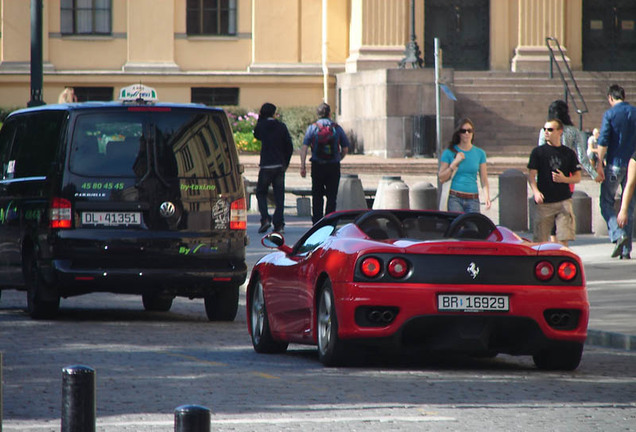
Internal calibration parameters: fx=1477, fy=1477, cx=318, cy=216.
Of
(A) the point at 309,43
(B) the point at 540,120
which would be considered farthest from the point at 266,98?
(B) the point at 540,120

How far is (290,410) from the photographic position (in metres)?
7.82

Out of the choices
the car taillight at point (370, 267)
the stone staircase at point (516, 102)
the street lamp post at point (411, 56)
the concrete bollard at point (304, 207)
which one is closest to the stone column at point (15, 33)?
the street lamp post at point (411, 56)

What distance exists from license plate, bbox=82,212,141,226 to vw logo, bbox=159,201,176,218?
0.19 metres

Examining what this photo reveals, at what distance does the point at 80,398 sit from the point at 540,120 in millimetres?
35299

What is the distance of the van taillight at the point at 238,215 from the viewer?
1263 cm

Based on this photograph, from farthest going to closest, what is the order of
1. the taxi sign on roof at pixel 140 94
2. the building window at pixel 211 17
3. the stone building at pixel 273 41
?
the building window at pixel 211 17 → the stone building at pixel 273 41 → the taxi sign on roof at pixel 140 94

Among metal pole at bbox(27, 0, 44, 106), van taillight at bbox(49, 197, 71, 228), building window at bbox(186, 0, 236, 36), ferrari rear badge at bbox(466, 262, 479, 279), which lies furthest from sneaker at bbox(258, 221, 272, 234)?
building window at bbox(186, 0, 236, 36)

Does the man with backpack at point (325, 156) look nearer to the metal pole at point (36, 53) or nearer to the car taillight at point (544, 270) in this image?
the metal pole at point (36, 53)

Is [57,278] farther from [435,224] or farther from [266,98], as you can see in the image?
[266,98]

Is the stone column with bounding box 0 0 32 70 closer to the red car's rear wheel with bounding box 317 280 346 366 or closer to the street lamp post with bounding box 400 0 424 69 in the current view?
the street lamp post with bounding box 400 0 424 69

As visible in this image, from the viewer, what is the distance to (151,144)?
40.9ft

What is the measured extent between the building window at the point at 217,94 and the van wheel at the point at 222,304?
108 ft

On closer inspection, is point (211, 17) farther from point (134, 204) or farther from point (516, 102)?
point (134, 204)

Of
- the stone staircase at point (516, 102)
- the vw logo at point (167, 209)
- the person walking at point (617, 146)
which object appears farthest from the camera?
the stone staircase at point (516, 102)
